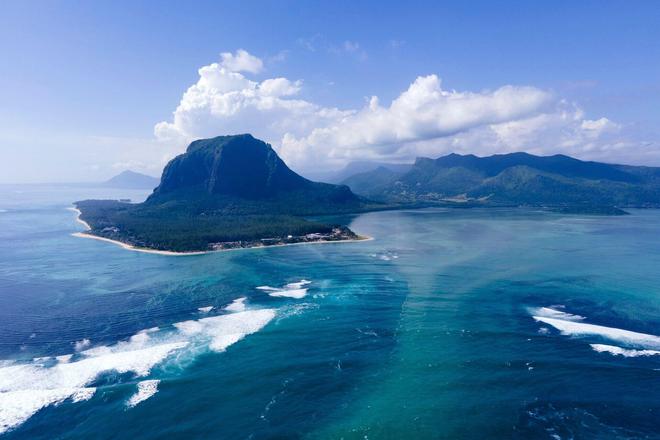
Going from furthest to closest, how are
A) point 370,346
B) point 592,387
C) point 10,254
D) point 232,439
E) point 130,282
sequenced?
1. point 10,254
2. point 130,282
3. point 370,346
4. point 592,387
5. point 232,439

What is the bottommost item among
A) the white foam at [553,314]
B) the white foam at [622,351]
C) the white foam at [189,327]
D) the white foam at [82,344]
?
the white foam at [622,351]

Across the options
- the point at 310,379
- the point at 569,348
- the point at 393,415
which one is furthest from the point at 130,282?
the point at 569,348

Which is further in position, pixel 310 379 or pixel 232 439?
pixel 310 379

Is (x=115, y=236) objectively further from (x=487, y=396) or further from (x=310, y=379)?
(x=487, y=396)

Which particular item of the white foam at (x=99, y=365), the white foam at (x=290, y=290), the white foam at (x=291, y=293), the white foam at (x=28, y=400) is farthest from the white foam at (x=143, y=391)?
the white foam at (x=290, y=290)

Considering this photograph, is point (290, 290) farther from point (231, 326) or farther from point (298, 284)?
point (231, 326)

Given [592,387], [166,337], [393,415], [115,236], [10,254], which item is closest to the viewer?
[393,415]

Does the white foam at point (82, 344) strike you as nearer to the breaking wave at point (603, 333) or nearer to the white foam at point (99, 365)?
the white foam at point (99, 365)
